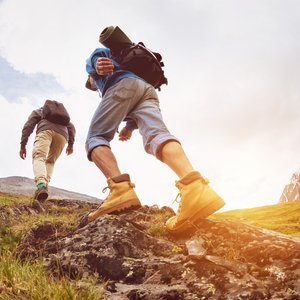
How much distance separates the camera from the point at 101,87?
423 cm

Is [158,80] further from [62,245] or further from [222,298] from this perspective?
[222,298]

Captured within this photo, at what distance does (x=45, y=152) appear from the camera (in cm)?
804

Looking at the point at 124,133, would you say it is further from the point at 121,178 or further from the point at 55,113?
the point at 55,113

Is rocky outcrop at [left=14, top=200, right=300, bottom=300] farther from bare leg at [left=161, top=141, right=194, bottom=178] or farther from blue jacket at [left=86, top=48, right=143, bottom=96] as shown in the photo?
blue jacket at [left=86, top=48, right=143, bottom=96]

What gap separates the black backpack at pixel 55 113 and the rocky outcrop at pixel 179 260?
17.5 feet

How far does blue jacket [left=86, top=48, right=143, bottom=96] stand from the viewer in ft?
13.3

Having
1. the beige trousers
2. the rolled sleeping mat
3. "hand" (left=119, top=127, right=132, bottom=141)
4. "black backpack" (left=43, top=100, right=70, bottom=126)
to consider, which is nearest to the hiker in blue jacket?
the rolled sleeping mat

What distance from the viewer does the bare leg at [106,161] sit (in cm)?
359

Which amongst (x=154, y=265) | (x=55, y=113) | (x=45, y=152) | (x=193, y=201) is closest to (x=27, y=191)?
(x=55, y=113)

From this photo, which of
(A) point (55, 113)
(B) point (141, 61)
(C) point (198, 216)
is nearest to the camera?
(C) point (198, 216)

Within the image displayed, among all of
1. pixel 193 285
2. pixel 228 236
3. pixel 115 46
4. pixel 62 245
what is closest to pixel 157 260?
pixel 193 285

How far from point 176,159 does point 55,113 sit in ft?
19.3

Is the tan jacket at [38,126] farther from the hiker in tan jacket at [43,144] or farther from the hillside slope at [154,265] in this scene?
the hillside slope at [154,265]

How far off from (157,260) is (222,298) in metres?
0.74
